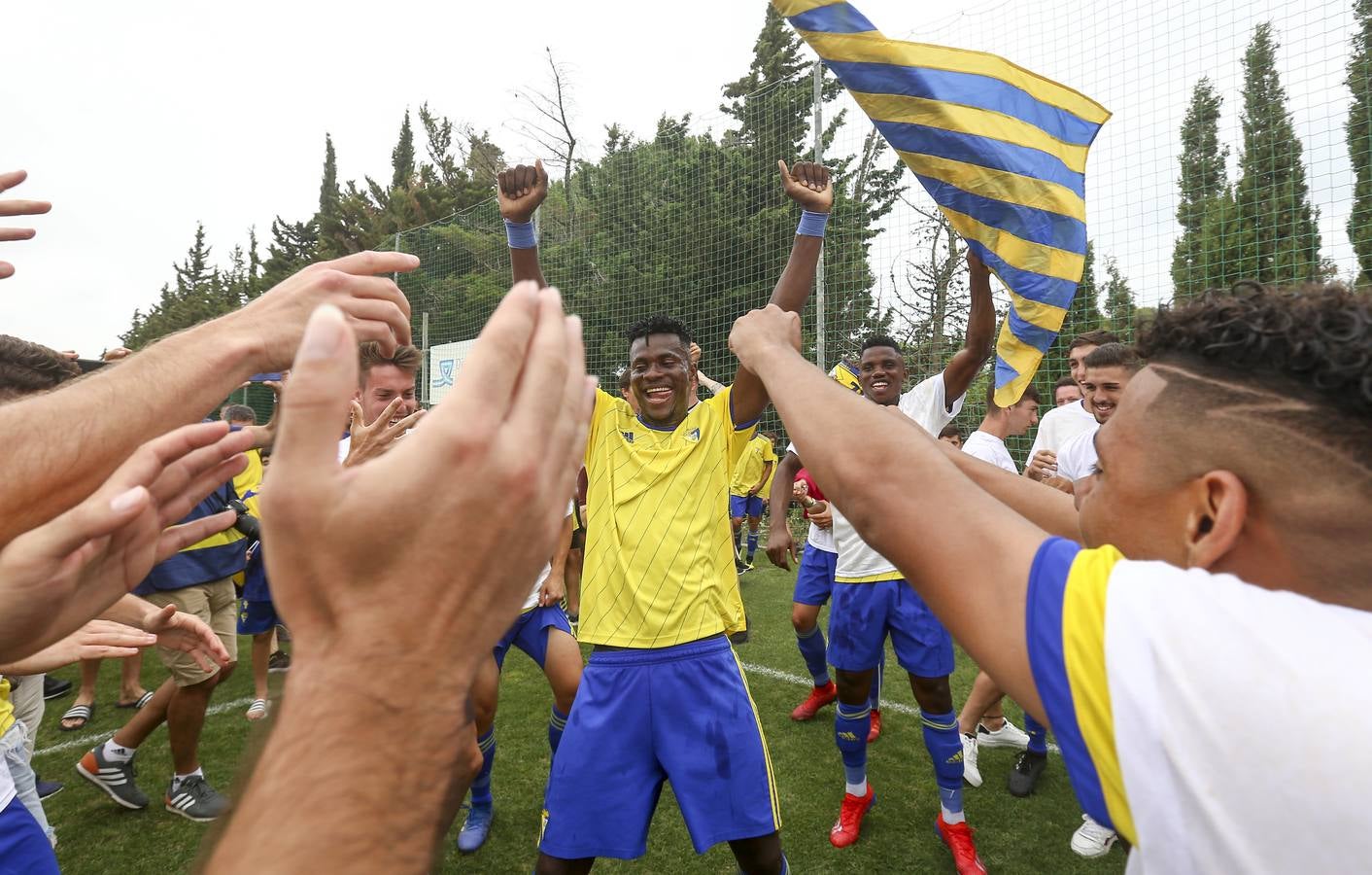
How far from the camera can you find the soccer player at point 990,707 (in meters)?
4.41

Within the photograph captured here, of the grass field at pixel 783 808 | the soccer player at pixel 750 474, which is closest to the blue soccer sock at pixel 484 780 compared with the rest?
the grass field at pixel 783 808

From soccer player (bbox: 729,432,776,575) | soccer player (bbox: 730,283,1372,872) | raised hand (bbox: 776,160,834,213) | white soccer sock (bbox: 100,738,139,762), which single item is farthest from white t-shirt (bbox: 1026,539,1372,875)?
soccer player (bbox: 729,432,776,575)

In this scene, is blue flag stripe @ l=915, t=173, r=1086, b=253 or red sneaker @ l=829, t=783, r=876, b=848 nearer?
blue flag stripe @ l=915, t=173, r=1086, b=253

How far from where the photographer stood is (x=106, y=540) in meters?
1.27

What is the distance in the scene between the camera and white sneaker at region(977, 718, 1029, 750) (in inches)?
191

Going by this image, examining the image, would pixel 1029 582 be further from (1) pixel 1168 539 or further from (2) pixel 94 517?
(2) pixel 94 517

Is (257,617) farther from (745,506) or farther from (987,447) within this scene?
(745,506)

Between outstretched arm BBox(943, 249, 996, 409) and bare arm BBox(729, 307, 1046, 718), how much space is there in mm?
2018

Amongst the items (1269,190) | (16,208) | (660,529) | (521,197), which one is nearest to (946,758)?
(660,529)

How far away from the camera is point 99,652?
1.84 meters

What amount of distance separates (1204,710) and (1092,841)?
3.65 m

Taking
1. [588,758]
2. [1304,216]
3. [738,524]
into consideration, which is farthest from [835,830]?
[1304,216]

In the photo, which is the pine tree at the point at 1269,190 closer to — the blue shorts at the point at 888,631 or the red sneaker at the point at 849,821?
the blue shorts at the point at 888,631

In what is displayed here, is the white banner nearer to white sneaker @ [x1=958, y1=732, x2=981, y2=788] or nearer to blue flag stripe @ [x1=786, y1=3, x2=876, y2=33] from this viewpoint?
white sneaker @ [x1=958, y1=732, x2=981, y2=788]
